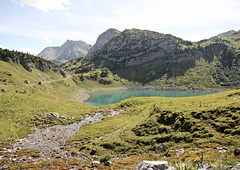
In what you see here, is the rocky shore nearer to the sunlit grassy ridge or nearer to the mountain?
the sunlit grassy ridge

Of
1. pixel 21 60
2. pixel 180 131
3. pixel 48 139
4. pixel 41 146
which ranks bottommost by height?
pixel 48 139

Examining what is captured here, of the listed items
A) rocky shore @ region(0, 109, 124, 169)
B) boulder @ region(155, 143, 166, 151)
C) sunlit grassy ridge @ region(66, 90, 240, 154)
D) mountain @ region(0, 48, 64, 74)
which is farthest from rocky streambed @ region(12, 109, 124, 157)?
mountain @ region(0, 48, 64, 74)

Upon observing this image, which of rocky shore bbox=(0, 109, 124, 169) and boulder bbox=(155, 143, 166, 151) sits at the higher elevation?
boulder bbox=(155, 143, 166, 151)

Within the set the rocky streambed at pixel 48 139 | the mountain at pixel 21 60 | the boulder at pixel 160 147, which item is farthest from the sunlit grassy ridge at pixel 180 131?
the mountain at pixel 21 60

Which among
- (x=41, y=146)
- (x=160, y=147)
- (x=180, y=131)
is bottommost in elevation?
(x=41, y=146)

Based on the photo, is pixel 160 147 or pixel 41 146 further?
pixel 41 146

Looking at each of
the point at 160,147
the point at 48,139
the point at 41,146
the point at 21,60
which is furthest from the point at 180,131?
the point at 21,60

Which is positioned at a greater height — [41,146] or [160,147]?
[160,147]

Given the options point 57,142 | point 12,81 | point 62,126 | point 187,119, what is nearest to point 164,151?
point 187,119

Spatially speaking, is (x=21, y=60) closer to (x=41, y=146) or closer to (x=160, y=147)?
(x=41, y=146)

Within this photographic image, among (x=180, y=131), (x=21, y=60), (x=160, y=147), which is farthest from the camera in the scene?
(x=21, y=60)

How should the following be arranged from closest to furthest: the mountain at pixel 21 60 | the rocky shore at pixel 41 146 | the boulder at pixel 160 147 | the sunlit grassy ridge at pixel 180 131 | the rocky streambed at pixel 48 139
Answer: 1. the sunlit grassy ridge at pixel 180 131
2. the boulder at pixel 160 147
3. the rocky shore at pixel 41 146
4. the rocky streambed at pixel 48 139
5. the mountain at pixel 21 60

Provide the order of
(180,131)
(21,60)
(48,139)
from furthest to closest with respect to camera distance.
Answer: (21,60)
(48,139)
(180,131)

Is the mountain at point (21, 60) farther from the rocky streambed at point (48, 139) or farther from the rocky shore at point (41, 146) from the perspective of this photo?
the rocky shore at point (41, 146)
